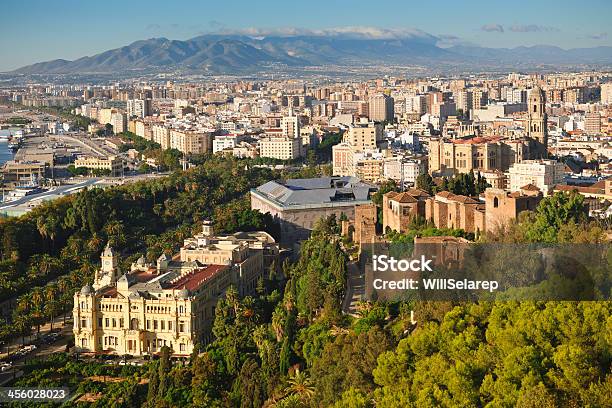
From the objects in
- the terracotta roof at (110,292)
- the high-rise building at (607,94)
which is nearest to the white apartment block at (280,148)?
the terracotta roof at (110,292)

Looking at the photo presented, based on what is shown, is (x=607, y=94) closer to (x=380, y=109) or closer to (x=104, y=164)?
(x=380, y=109)

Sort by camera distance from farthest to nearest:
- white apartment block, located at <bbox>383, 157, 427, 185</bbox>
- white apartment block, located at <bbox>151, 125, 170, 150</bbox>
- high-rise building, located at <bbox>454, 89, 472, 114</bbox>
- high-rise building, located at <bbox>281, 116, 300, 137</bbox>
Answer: high-rise building, located at <bbox>454, 89, 472, 114</bbox> → white apartment block, located at <bbox>151, 125, 170, 150</bbox> → high-rise building, located at <bbox>281, 116, 300, 137</bbox> → white apartment block, located at <bbox>383, 157, 427, 185</bbox>

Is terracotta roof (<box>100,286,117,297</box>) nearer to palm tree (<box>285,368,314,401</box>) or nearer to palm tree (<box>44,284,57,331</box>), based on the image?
palm tree (<box>44,284,57,331</box>)

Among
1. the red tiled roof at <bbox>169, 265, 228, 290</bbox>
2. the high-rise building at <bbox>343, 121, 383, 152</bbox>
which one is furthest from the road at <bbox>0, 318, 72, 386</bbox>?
the high-rise building at <bbox>343, 121, 383, 152</bbox>

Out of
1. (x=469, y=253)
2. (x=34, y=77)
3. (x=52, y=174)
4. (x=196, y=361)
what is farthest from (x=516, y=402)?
(x=34, y=77)

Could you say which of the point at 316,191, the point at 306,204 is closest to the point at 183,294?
the point at 306,204

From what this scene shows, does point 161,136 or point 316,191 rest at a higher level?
point 161,136
